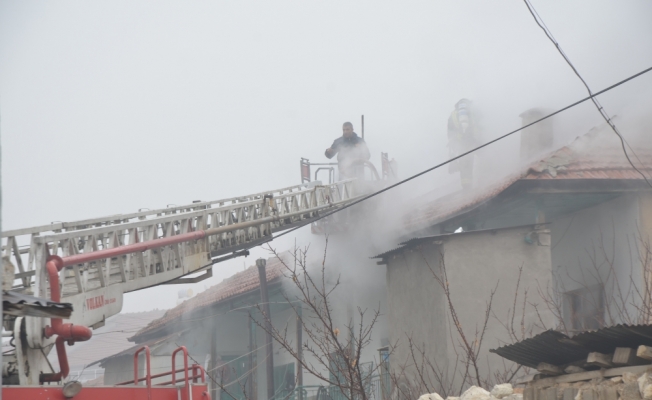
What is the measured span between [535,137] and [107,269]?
34.0 feet

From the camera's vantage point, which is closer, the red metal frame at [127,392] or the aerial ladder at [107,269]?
the red metal frame at [127,392]

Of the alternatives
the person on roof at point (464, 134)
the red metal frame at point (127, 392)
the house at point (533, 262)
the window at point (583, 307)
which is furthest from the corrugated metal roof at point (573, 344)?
the person on roof at point (464, 134)

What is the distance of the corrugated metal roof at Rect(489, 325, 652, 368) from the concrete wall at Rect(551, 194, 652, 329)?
505cm

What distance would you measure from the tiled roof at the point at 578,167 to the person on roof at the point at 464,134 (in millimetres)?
1666

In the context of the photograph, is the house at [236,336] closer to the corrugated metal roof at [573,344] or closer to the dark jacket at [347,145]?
the dark jacket at [347,145]

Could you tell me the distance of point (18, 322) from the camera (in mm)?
7059

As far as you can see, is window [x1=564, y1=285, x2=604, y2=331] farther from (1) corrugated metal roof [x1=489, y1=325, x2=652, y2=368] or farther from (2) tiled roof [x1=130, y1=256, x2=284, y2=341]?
(2) tiled roof [x1=130, y1=256, x2=284, y2=341]

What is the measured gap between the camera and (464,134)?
16.9 meters

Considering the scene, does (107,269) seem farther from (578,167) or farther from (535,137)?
(535,137)

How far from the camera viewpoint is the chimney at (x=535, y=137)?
15.5 metres

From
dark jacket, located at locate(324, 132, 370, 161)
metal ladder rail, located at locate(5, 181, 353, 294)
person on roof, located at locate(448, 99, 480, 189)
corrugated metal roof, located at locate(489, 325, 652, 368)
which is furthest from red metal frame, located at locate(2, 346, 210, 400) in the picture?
dark jacket, located at locate(324, 132, 370, 161)

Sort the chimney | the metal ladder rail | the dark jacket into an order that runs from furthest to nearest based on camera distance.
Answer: the dark jacket < the chimney < the metal ladder rail

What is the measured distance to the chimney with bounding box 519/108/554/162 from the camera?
15.5m

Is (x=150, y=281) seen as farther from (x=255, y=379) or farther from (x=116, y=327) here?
(x=116, y=327)
